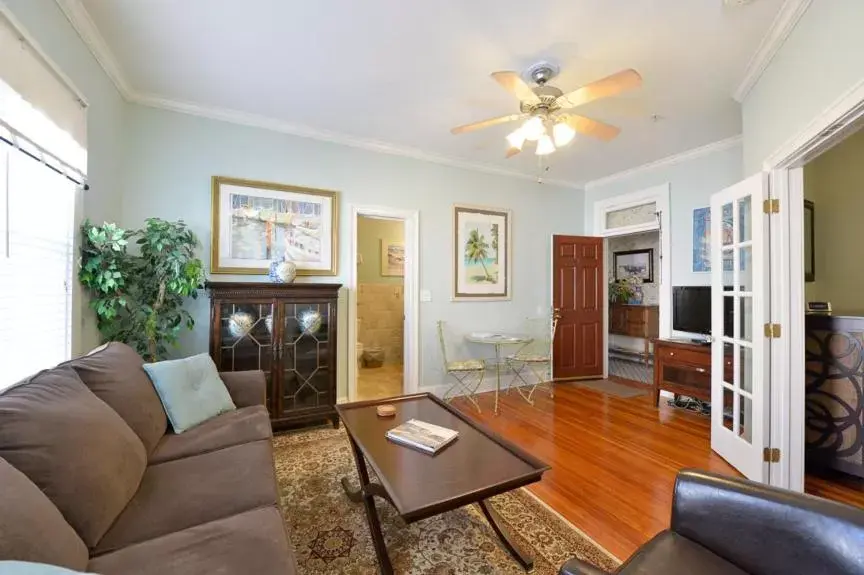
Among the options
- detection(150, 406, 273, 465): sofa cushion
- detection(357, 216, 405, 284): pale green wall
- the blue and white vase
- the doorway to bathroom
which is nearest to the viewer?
detection(150, 406, 273, 465): sofa cushion

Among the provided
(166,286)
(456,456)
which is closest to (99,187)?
(166,286)

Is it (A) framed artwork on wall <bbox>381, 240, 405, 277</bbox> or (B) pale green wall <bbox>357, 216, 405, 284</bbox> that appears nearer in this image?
(B) pale green wall <bbox>357, 216, 405, 284</bbox>

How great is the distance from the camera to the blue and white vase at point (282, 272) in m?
3.16

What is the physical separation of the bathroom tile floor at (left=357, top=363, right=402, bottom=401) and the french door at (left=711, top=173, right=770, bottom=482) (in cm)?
307

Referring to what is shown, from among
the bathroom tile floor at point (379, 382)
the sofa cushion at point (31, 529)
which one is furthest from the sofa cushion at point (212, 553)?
the bathroom tile floor at point (379, 382)

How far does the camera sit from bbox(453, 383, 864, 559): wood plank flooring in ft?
6.57

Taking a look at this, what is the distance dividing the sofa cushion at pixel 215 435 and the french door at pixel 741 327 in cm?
299

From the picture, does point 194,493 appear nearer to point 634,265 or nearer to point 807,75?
point 807,75

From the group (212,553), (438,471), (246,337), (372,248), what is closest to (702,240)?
(438,471)

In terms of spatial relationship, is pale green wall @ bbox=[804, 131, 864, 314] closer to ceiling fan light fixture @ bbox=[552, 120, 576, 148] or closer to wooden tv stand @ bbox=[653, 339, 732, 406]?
wooden tv stand @ bbox=[653, 339, 732, 406]

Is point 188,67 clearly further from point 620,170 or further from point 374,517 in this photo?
point 620,170

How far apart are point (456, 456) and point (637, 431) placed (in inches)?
92.8

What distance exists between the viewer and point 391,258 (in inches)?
249

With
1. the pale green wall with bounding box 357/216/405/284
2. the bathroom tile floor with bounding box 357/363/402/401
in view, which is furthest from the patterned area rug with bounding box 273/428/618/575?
the pale green wall with bounding box 357/216/405/284
